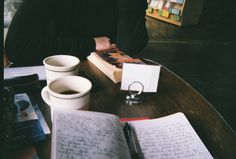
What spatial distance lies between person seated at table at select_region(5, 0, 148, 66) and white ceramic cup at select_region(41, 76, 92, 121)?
1.56ft

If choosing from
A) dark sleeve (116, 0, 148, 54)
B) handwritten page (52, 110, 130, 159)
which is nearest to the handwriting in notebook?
handwritten page (52, 110, 130, 159)

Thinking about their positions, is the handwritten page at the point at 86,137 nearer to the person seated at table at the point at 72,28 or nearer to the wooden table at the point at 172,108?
the wooden table at the point at 172,108

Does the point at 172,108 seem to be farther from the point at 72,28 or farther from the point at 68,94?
the point at 72,28

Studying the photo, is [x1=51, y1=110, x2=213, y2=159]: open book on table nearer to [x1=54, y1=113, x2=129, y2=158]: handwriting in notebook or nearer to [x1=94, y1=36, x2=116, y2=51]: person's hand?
[x1=54, y1=113, x2=129, y2=158]: handwriting in notebook

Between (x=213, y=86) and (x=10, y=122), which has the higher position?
(x=10, y=122)

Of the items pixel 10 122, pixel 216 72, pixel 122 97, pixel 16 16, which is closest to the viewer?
pixel 10 122

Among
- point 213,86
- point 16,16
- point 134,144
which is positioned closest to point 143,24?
point 16,16

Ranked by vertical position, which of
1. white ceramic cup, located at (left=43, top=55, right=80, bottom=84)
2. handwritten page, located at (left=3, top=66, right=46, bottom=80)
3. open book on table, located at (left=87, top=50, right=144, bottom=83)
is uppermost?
white ceramic cup, located at (left=43, top=55, right=80, bottom=84)

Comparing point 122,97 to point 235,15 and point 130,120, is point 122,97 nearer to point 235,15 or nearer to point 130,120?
point 130,120

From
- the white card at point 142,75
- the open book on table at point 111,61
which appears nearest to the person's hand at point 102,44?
the open book on table at point 111,61

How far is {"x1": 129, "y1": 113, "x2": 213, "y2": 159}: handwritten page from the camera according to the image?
2.10 ft

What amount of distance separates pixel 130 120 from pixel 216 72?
2878 mm

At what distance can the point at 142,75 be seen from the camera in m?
0.91

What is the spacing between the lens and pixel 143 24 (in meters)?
1.66
